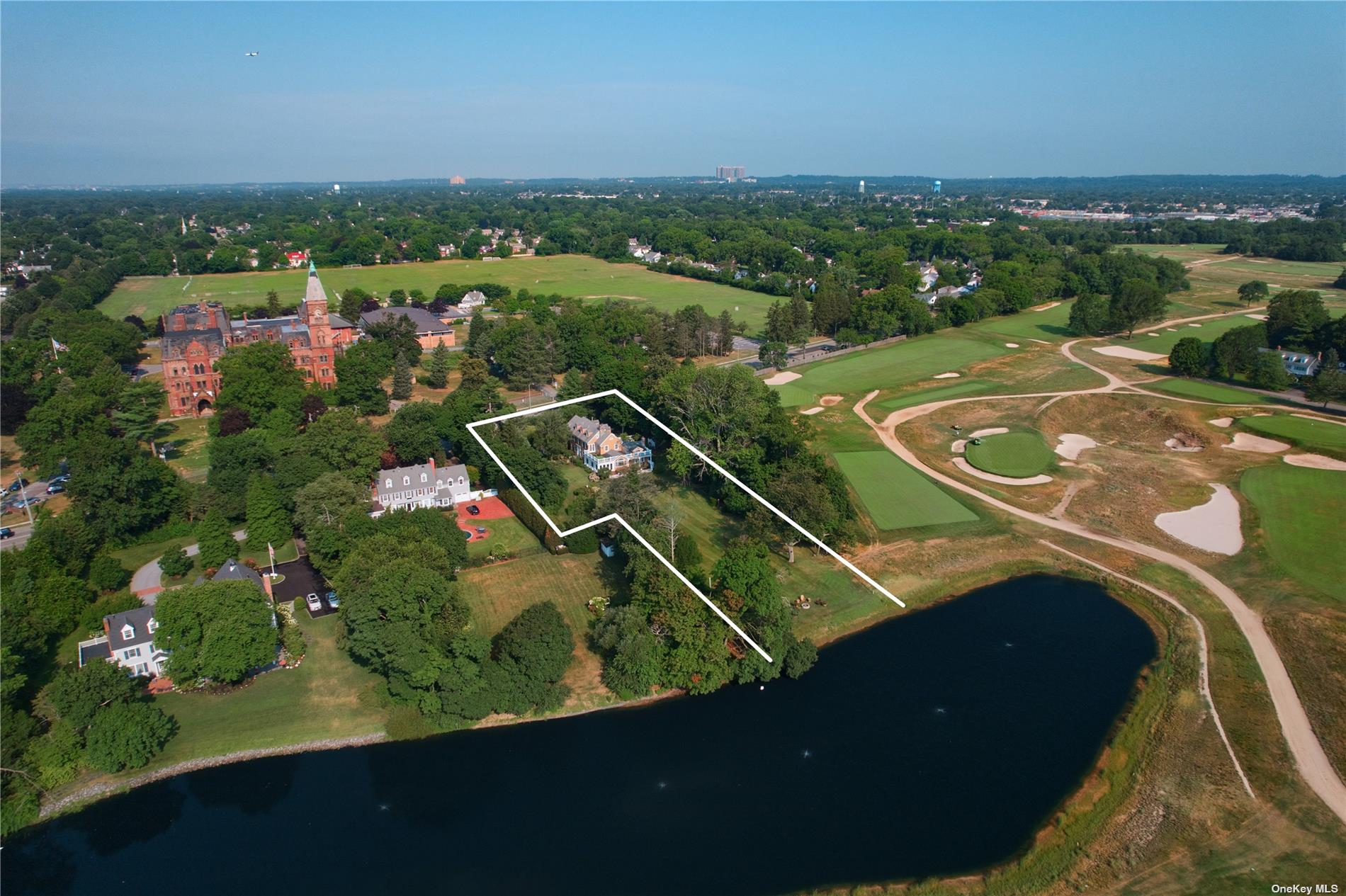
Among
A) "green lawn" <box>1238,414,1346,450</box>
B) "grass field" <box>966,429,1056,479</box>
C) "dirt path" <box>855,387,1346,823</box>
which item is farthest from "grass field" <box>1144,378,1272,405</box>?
"dirt path" <box>855,387,1346,823</box>

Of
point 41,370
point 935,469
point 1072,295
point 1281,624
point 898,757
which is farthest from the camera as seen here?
point 1072,295

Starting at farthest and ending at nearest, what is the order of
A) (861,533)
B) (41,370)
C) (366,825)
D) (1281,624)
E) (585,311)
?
(585,311) < (41,370) < (861,533) < (1281,624) < (366,825)

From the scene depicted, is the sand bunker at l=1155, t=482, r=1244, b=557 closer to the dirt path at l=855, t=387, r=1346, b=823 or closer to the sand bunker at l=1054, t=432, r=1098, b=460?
the dirt path at l=855, t=387, r=1346, b=823

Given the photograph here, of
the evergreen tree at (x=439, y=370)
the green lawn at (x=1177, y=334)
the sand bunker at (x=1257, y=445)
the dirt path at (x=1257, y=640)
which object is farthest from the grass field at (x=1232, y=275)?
the evergreen tree at (x=439, y=370)

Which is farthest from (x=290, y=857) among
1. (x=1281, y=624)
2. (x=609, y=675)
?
(x=1281, y=624)

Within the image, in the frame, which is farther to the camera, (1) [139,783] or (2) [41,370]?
(2) [41,370]

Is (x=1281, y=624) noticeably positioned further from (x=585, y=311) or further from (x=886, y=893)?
(x=585, y=311)

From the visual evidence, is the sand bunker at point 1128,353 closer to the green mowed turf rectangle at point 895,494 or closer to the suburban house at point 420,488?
the green mowed turf rectangle at point 895,494
